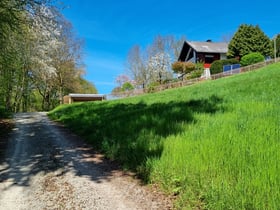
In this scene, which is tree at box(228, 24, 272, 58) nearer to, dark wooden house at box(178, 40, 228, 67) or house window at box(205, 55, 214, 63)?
dark wooden house at box(178, 40, 228, 67)

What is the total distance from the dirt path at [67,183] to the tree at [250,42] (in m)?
37.5

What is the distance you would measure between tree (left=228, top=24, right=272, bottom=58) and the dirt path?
37.5 m

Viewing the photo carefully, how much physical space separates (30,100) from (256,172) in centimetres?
5315

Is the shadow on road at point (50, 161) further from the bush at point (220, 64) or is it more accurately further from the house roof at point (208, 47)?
the house roof at point (208, 47)

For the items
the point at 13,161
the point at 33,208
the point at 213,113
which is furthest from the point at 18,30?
the point at 33,208

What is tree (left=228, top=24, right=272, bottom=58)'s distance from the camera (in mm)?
39756

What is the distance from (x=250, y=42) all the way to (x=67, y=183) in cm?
4022

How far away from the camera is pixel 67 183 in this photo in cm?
491

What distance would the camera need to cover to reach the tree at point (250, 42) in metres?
39.8

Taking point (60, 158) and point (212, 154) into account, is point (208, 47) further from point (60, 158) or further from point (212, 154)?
point (212, 154)

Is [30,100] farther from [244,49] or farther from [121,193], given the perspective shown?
[121,193]

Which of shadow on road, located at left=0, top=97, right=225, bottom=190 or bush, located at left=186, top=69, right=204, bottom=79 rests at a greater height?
bush, located at left=186, top=69, right=204, bottom=79

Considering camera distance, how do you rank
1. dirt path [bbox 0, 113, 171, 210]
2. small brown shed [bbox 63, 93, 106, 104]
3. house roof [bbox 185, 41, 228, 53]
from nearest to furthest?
dirt path [bbox 0, 113, 171, 210] < small brown shed [bbox 63, 93, 106, 104] < house roof [bbox 185, 41, 228, 53]

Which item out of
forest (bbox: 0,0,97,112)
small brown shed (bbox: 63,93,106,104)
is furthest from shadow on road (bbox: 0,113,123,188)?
small brown shed (bbox: 63,93,106,104)
